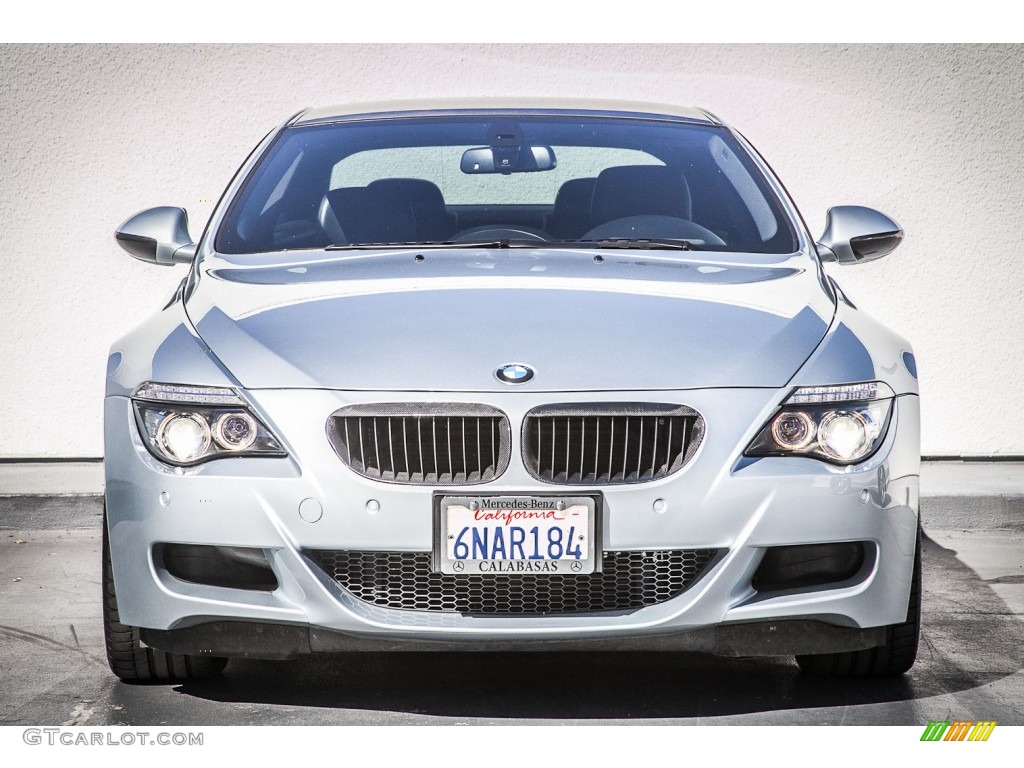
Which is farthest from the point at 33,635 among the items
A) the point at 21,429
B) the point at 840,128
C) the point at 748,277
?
the point at 840,128

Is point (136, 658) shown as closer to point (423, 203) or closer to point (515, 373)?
point (515, 373)

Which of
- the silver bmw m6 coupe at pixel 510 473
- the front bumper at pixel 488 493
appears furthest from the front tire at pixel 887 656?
the front bumper at pixel 488 493

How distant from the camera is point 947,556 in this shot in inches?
236

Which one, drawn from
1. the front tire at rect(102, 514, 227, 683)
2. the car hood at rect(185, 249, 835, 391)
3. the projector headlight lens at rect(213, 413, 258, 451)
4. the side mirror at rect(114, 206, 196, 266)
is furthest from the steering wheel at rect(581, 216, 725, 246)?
the front tire at rect(102, 514, 227, 683)

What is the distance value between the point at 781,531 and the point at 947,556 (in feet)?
10.5

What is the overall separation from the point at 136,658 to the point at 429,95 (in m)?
4.65

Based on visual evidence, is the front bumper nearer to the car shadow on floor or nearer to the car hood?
the car hood

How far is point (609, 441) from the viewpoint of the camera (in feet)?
10.2

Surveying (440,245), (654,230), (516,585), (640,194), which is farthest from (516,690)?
(640,194)

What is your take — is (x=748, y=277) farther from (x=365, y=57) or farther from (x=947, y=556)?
(x=365, y=57)

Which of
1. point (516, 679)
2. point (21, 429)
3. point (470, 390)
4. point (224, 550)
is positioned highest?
point (470, 390)

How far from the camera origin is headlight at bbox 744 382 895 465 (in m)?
3.15
